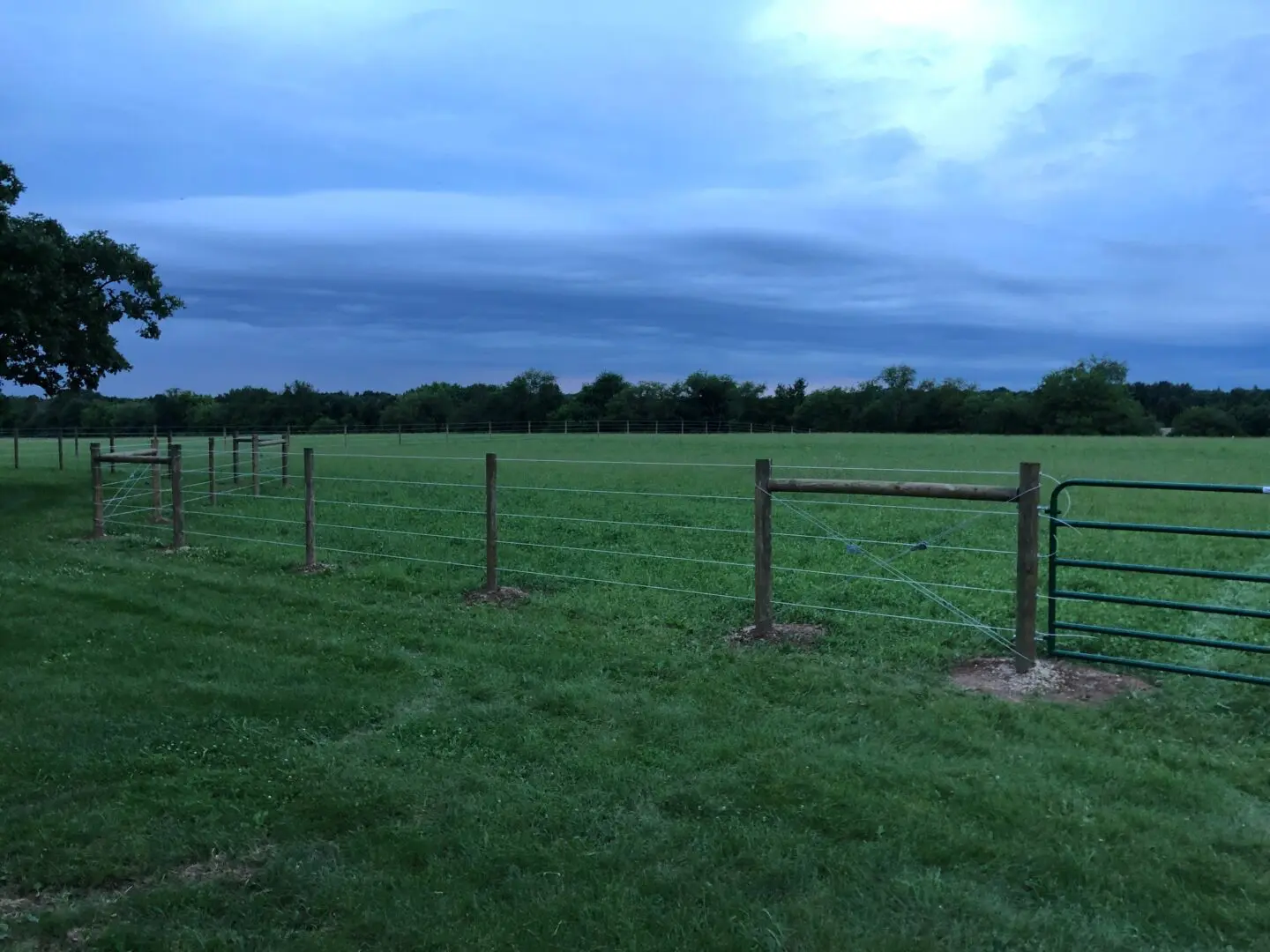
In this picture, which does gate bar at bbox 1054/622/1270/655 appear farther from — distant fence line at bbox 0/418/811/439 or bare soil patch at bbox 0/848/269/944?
distant fence line at bbox 0/418/811/439

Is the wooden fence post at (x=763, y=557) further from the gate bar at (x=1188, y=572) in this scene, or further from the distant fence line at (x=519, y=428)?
the distant fence line at (x=519, y=428)

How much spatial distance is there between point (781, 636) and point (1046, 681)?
1.94 meters

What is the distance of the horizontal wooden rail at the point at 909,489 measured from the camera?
638 cm

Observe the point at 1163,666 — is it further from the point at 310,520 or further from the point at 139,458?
the point at 139,458

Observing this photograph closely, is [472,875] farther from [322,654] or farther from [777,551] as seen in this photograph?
[777,551]

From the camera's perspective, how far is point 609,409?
97.2m

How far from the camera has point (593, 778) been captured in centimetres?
454

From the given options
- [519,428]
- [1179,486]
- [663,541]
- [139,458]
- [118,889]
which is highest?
[519,428]

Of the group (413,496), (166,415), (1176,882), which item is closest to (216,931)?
(1176,882)

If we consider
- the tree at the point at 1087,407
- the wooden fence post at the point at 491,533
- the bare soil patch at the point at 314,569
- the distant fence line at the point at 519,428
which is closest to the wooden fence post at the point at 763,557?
the wooden fence post at the point at 491,533

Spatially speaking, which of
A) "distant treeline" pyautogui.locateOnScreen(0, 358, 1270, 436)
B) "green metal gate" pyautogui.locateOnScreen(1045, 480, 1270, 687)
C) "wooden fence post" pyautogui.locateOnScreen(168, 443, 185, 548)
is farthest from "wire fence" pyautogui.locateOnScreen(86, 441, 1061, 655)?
"distant treeline" pyautogui.locateOnScreen(0, 358, 1270, 436)

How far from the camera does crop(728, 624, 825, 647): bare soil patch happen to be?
7.14 meters

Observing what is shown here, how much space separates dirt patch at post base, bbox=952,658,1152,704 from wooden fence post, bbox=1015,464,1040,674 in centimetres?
14

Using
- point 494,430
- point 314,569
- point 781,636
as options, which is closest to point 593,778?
point 781,636
